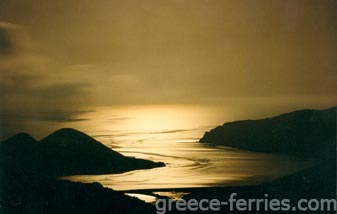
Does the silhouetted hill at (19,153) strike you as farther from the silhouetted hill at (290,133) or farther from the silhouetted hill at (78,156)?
the silhouetted hill at (290,133)

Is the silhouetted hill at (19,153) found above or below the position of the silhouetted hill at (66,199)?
above

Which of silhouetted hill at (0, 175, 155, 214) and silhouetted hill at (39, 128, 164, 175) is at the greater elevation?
silhouetted hill at (39, 128, 164, 175)

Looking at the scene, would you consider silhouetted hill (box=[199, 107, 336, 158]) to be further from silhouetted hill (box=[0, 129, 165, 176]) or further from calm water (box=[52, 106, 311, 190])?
silhouetted hill (box=[0, 129, 165, 176])

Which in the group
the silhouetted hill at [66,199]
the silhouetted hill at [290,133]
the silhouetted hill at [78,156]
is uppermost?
the silhouetted hill at [290,133]

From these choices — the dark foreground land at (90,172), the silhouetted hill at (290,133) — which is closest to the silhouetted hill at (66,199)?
the dark foreground land at (90,172)

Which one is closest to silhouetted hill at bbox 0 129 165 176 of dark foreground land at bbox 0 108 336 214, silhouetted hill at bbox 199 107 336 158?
dark foreground land at bbox 0 108 336 214
